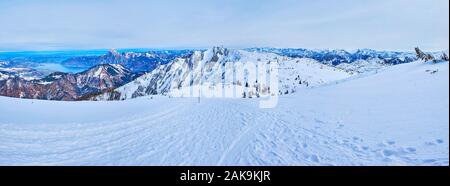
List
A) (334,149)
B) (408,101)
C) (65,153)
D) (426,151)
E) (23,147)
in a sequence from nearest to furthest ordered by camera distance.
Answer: (426,151) → (334,149) → (65,153) → (23,147) → (408,101)

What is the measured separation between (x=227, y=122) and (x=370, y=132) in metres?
4.57

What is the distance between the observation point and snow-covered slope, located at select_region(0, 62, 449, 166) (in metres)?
6.78

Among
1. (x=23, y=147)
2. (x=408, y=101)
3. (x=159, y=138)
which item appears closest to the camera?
(x=23, y=147)

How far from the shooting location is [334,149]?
23.6 feet

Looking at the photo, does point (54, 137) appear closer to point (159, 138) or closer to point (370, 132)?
point (159, 138)

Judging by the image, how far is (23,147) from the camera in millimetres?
8172

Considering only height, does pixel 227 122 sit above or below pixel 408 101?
below

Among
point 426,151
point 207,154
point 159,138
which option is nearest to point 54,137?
point 159,138

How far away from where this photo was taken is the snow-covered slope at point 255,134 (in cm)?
678

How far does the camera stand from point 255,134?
9.23 metres
